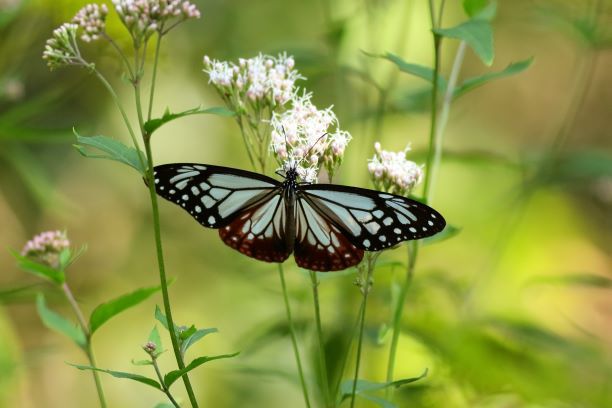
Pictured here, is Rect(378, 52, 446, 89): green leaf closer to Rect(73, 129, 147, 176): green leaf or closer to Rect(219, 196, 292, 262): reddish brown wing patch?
Rect(219, 196, 292, 262): reddish brown wing patch

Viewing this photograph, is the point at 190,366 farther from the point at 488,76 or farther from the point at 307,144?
the point at 488,76

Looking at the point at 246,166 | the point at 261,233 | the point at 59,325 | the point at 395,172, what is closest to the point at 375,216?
the point at 395,172

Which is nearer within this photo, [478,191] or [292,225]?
[292,225]

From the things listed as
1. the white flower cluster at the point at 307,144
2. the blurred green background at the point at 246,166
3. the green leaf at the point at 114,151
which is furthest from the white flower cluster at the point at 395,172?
the blurred green background at the point at 246,166

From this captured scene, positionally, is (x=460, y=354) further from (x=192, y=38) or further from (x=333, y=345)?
(x=192, y=38)

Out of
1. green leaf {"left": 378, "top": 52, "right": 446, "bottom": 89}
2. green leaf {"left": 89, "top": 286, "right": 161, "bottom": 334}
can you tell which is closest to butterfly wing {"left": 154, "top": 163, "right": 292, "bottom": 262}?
Result: green leaf {"left": 89, "top": 286, "right": 161, "bottom": 334}

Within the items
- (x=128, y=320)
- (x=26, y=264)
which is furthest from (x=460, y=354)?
(x=128, y=320)

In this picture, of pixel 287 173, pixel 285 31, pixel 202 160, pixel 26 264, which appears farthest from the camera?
pixel 285 31

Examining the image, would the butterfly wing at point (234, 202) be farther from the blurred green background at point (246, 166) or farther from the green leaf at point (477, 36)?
the blurred green background at point (246, 166)
